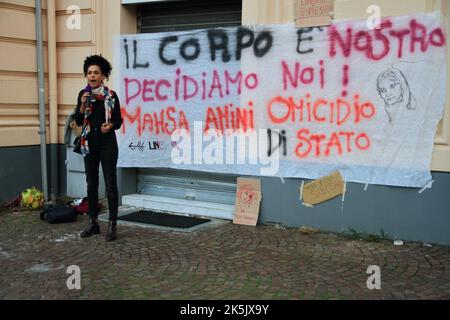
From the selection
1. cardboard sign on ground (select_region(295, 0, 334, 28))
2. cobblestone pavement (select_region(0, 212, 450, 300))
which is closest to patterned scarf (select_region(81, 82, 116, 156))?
cobblestone pavement (select_region(0, 212, 450, 300))

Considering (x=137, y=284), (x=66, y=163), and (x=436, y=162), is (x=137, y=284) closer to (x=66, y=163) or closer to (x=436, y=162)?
(x=436, y=162)

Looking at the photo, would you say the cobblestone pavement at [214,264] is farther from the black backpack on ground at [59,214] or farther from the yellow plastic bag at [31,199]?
the yellow plastic bag at [31,199]

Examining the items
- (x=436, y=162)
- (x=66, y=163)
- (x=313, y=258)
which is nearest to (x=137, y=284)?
(x=313, y=258)

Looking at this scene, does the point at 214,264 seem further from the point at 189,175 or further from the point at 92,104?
the point at 189,175

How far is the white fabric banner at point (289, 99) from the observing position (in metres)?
5.43

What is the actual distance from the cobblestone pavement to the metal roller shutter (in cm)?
74

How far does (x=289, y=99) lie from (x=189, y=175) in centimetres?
194

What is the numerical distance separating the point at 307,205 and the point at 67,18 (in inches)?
181

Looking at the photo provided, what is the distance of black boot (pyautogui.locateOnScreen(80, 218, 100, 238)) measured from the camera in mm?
5773

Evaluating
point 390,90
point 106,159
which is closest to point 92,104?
point 106,159

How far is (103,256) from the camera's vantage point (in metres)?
5.10

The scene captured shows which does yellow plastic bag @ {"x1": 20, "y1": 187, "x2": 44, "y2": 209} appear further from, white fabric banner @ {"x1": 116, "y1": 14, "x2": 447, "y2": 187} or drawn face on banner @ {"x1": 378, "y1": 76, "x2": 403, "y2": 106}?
drawn face on banner @ {"x1": 378, "y1": 76, "x2": 403, "y2": 106}

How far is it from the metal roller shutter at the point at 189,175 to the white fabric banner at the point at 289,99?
36 centimetres

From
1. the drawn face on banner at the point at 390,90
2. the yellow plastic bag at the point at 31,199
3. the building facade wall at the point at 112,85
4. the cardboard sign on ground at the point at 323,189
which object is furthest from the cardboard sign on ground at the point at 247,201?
the yellow plastic bag at the point at 31,199
